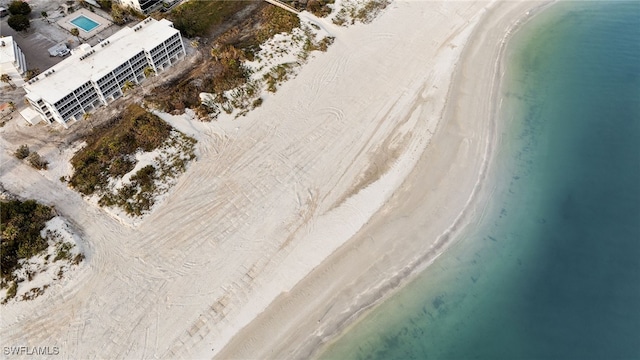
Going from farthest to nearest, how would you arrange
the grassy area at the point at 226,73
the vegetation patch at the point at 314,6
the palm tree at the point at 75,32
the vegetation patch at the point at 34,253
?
the vegetation patch at the point at 314,6 < the palm tree at the point at 75,32 < the grassy area at the point at 226,73 < the vegetation patch at the point at 34,253

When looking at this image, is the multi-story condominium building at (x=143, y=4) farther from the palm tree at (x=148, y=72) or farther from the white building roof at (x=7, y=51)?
the white building roof at (x=7, y=51)

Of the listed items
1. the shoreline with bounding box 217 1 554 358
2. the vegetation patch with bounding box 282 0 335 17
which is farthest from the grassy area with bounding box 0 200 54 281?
the vegetation patch with bounding box 282 0 335 17

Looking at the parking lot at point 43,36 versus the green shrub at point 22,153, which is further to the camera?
the parking lot at point 43,36

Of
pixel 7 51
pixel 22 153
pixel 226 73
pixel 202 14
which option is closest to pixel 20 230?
pixel 22 153

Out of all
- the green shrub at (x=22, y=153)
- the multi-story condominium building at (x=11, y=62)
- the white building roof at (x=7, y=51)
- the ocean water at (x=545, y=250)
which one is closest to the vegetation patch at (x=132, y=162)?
the green shrub at (x=22, y=153)

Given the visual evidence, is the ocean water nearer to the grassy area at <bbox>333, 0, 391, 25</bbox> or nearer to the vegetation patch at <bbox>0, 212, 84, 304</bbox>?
the grassy area at <bbox>333, 0, 391, 25</bbox>

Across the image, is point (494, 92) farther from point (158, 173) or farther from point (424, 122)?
point (158, 173)
